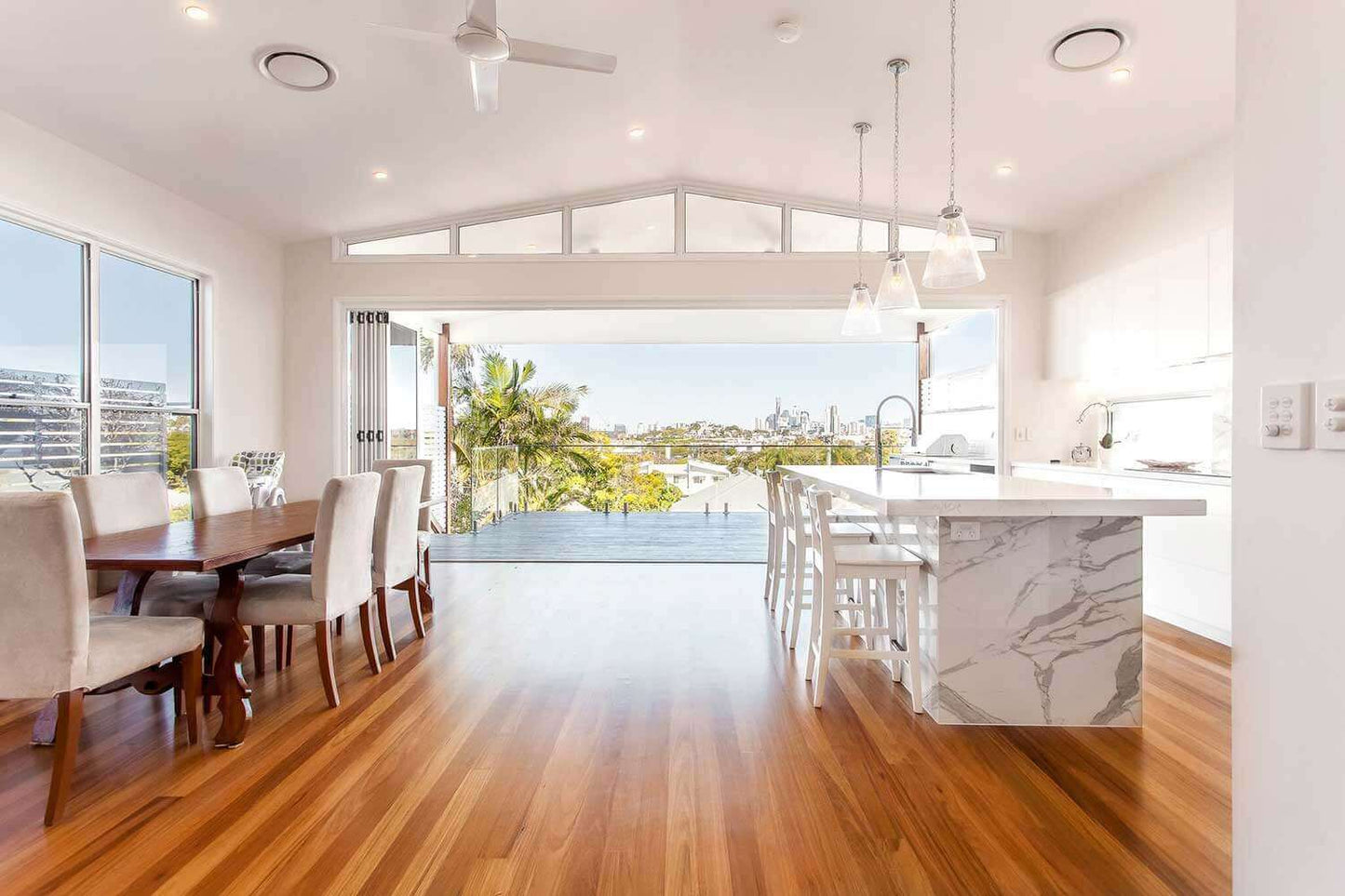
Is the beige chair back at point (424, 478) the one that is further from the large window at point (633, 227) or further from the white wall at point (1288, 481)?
the white wall at point (1288, 481)

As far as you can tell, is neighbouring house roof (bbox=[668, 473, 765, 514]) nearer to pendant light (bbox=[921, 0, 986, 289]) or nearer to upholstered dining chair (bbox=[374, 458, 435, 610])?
upholstered dining chair (bbox=[374, 458, 435, 610])

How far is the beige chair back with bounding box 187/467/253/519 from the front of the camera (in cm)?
347

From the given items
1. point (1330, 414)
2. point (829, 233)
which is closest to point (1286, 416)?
point (1330, 414)

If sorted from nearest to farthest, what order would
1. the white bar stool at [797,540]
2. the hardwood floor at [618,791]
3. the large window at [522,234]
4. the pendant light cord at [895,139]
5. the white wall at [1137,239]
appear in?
the hardwood floor at [618,791] → the white bar stool at [797,540] → the pendant light cord at [895,139] → the white wall at [1137,239] → the large window at [522,234]

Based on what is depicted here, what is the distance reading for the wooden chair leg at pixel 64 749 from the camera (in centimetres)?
186

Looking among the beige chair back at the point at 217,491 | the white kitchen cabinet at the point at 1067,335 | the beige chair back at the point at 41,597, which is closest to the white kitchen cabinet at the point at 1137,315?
the white kitchen cabinet at the point at 1067,335

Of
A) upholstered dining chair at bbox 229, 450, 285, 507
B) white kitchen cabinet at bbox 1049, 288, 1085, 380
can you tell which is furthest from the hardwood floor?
white kitchen cabinet at bbox 1049, 288, 1085, 380

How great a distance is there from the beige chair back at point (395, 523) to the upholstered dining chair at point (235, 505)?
0.41 meters

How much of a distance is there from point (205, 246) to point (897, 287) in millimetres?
4594

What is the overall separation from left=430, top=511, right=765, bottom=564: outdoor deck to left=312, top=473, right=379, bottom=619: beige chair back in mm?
2645

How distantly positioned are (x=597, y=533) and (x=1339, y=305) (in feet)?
20.7

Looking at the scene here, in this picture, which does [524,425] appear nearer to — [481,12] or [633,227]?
[633,227]

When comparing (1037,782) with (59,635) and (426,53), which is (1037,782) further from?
(426,53)

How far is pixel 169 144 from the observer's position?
377 cm
